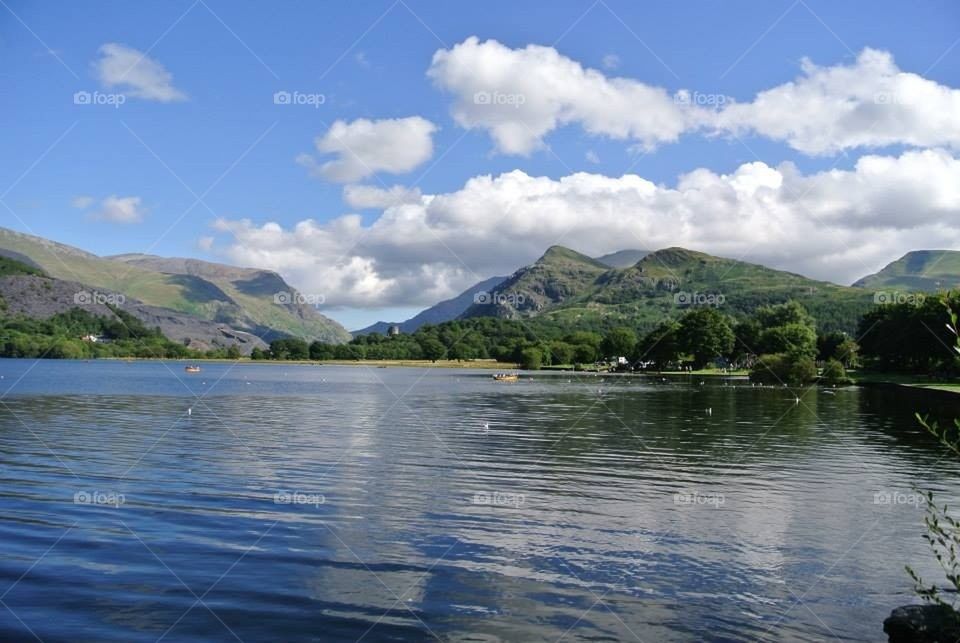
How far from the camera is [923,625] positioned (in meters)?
13.6

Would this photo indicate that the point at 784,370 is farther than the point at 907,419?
Yes

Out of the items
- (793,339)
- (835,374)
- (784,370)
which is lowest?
(835,374)

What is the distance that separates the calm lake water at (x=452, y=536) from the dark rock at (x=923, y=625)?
1108 mm

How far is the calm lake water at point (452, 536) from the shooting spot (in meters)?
16.0

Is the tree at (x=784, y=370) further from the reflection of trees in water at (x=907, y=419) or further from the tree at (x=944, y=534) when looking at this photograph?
the tree at (x=944, y=534)

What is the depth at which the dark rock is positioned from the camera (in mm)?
12430

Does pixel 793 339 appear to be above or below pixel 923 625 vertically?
A: above

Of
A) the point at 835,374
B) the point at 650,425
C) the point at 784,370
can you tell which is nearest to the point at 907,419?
the point at 650,425

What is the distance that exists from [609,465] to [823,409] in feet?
183

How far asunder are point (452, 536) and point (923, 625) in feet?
42.6

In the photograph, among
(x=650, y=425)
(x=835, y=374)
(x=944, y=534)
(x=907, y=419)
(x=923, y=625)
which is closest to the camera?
(x=944, y=534)

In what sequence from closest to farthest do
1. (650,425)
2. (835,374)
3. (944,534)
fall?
1. (944,534)
2. (650,425)
3. (835,374)

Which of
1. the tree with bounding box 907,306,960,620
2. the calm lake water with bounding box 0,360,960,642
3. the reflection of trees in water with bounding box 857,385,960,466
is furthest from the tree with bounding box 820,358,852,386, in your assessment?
the tree with bounding box 907,306,960,620

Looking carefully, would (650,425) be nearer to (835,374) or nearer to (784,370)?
(835,374)
